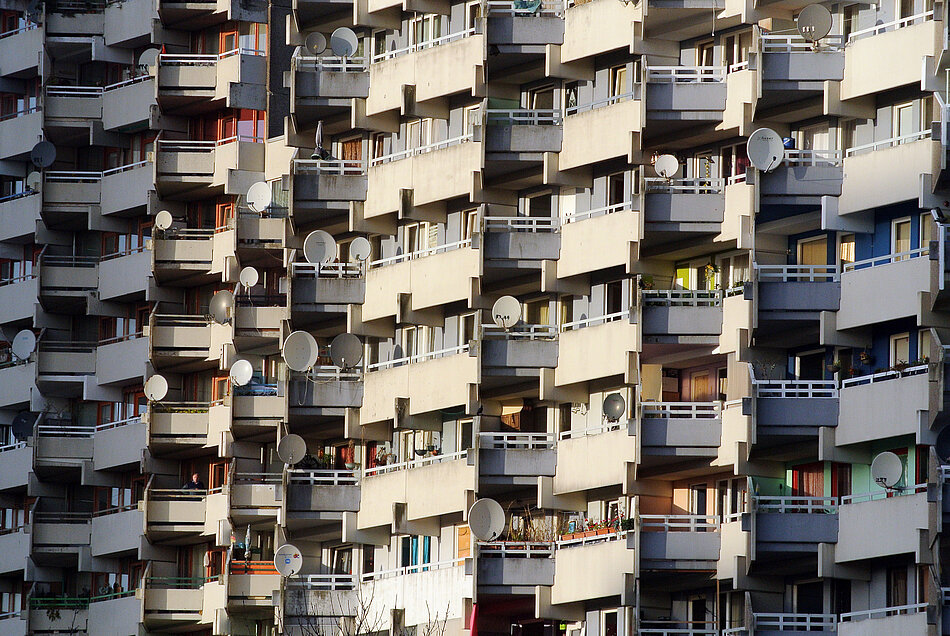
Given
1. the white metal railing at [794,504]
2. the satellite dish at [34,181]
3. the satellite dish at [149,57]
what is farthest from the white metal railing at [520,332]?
the satellite dish at [34,181]

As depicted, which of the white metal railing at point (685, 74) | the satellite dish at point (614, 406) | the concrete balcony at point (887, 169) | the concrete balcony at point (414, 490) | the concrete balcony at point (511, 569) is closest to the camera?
the concrete balcony at point (887, 169)

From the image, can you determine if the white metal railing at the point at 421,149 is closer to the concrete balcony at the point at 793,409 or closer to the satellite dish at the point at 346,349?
the satellite dish at the point at 346,349

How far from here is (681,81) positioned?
77938mm

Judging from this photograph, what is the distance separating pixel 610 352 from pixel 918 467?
10.3 meters

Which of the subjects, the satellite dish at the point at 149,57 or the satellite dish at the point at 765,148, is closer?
the satellite dish at the point at 765,148

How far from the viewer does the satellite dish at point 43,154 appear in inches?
3981

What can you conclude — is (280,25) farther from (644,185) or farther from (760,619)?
(760,619)

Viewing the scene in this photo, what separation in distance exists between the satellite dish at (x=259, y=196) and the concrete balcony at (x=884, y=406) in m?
24.7

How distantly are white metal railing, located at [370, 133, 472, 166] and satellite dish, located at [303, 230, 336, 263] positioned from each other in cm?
316

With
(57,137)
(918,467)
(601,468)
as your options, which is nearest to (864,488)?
(918,467)

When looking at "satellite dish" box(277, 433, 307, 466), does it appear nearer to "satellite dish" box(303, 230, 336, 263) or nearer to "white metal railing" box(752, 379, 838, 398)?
"satellite dish" box(303, 230, 336, 263)

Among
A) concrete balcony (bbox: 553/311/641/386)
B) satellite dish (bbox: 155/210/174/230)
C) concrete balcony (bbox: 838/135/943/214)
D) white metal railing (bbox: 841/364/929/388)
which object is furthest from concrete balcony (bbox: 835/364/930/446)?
satellite dish (bbox: 155/210/174/230)

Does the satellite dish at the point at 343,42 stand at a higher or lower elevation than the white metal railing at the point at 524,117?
higher

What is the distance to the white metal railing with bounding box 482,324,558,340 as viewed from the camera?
267 ft
